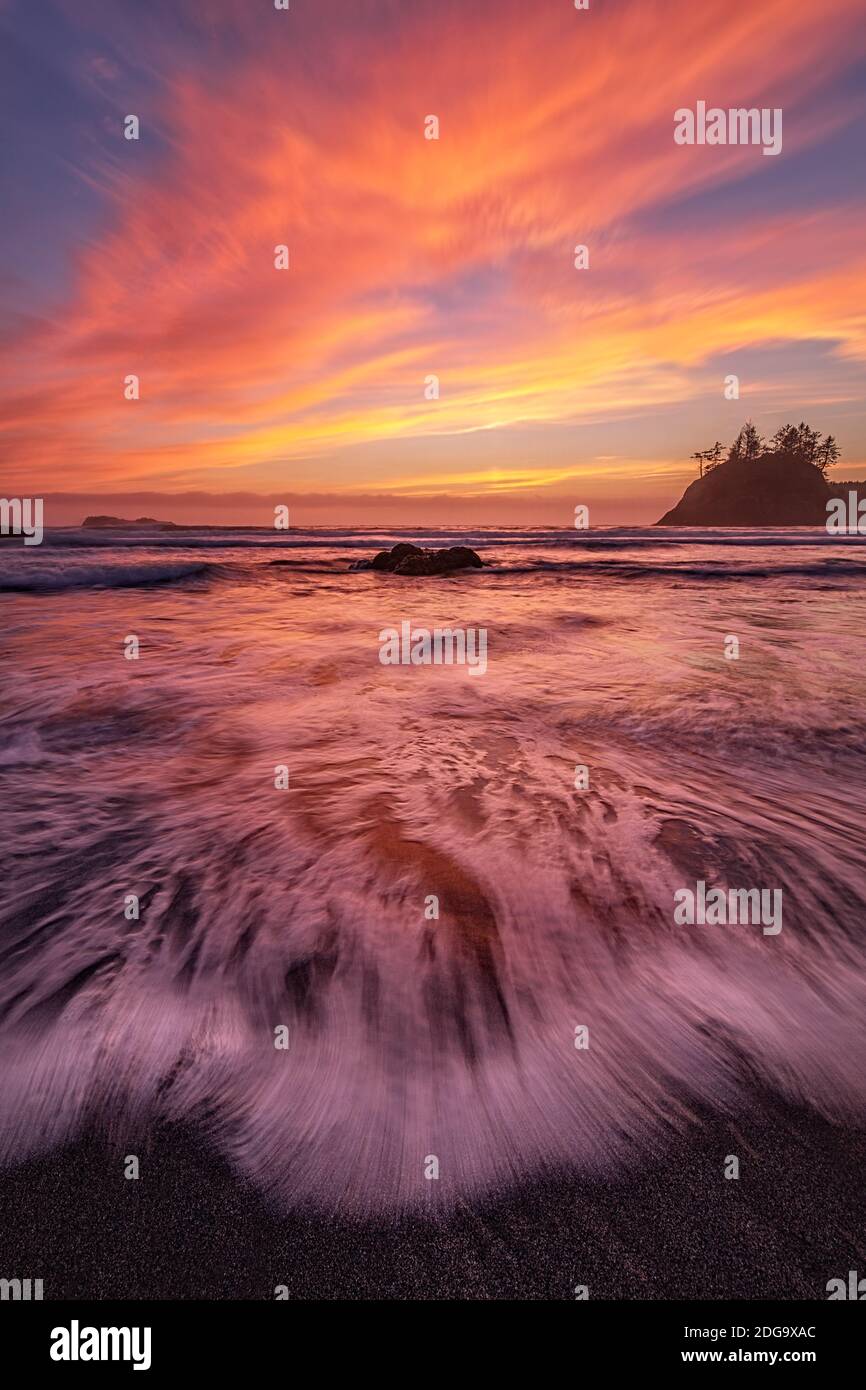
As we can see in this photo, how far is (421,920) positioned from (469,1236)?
1363 mm

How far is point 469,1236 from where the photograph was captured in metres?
1.49

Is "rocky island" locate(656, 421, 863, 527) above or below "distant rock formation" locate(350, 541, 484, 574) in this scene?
above

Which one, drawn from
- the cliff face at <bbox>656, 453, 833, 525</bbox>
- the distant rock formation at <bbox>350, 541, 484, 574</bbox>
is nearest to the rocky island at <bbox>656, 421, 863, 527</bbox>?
the cliff face at <bbox>656, 453, 833, 525</bbox>

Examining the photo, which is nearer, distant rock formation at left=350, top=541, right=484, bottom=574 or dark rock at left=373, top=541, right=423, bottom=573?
distant rock formation at left=350, top=541, right=484, bottom=574

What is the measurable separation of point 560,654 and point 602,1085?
710 centimetres

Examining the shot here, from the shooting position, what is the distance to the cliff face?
4429 inches

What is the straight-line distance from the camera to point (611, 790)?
4.23 meters

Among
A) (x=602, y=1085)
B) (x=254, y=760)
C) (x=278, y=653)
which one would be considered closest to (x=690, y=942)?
(x=602, y=1085)

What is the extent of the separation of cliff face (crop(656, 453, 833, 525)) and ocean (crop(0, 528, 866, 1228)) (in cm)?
12768
